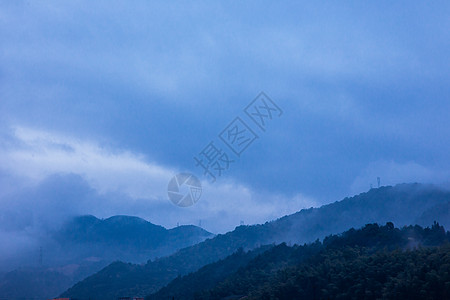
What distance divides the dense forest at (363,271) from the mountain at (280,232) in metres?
34.3

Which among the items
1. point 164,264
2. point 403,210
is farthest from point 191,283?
point 403,210

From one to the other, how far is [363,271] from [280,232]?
74.5 metres

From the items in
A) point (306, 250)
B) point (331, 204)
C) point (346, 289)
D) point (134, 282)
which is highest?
point (331, 204)

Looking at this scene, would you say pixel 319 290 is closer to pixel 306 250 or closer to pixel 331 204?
pixel 306 250

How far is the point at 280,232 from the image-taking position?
347 feet

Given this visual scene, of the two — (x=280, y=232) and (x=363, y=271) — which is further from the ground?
(x=280, y=232)

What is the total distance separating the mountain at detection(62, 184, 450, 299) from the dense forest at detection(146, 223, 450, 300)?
3428 cm

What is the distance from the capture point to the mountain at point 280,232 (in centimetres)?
8969

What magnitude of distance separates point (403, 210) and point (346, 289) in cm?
6895

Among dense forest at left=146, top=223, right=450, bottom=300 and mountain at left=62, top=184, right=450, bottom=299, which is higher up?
mountain at left=62, top=184, right=450, bottom=299

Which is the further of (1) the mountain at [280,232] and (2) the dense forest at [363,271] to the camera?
(1) the mountain at [280,232]

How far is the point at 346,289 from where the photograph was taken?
32031mm

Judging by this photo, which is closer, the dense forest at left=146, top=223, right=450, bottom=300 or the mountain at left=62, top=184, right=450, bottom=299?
the dense forest at left=146, top=223, right=450, bottom=300

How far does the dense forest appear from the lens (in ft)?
88.8
